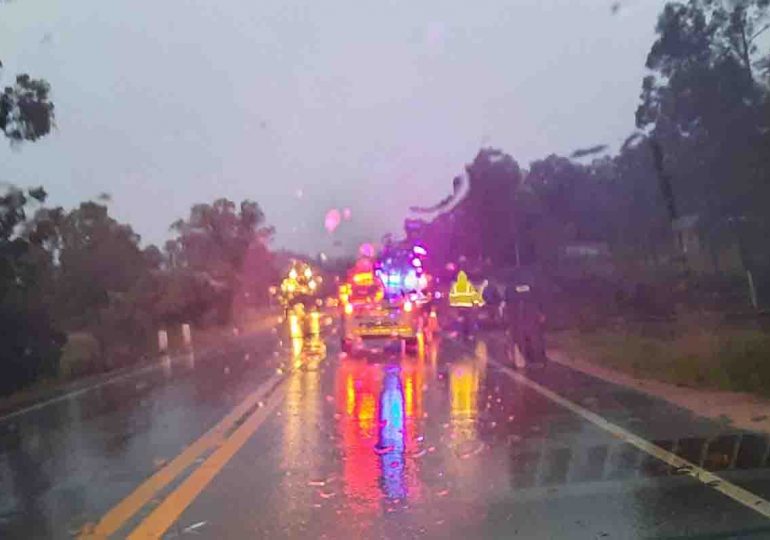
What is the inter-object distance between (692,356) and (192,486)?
1170 cm

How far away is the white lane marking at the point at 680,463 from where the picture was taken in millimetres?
8750

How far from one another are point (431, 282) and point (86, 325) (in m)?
17.2

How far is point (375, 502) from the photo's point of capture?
9.27 m

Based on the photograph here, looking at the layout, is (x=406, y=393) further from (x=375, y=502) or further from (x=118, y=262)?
(x=118, y=262)

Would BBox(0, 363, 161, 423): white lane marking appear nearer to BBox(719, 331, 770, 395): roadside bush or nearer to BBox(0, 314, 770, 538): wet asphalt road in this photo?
BBox(0, 314, 770, 538): wet asphalt road

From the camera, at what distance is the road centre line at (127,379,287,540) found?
8664 mm

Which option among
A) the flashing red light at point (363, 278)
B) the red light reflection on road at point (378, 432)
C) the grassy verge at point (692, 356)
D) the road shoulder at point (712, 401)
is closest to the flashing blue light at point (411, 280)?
the flashing red light at point (363, 278)

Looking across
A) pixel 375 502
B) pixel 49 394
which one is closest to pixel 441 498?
pixel 375 502

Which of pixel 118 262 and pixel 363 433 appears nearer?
pixel 363 433

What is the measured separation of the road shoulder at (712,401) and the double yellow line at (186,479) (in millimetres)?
5996

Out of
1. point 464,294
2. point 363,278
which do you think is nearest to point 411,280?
point 363,278

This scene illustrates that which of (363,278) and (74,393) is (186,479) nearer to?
(74,393)

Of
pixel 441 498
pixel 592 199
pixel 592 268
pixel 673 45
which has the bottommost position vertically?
pixel 441 498

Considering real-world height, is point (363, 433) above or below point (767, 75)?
below
